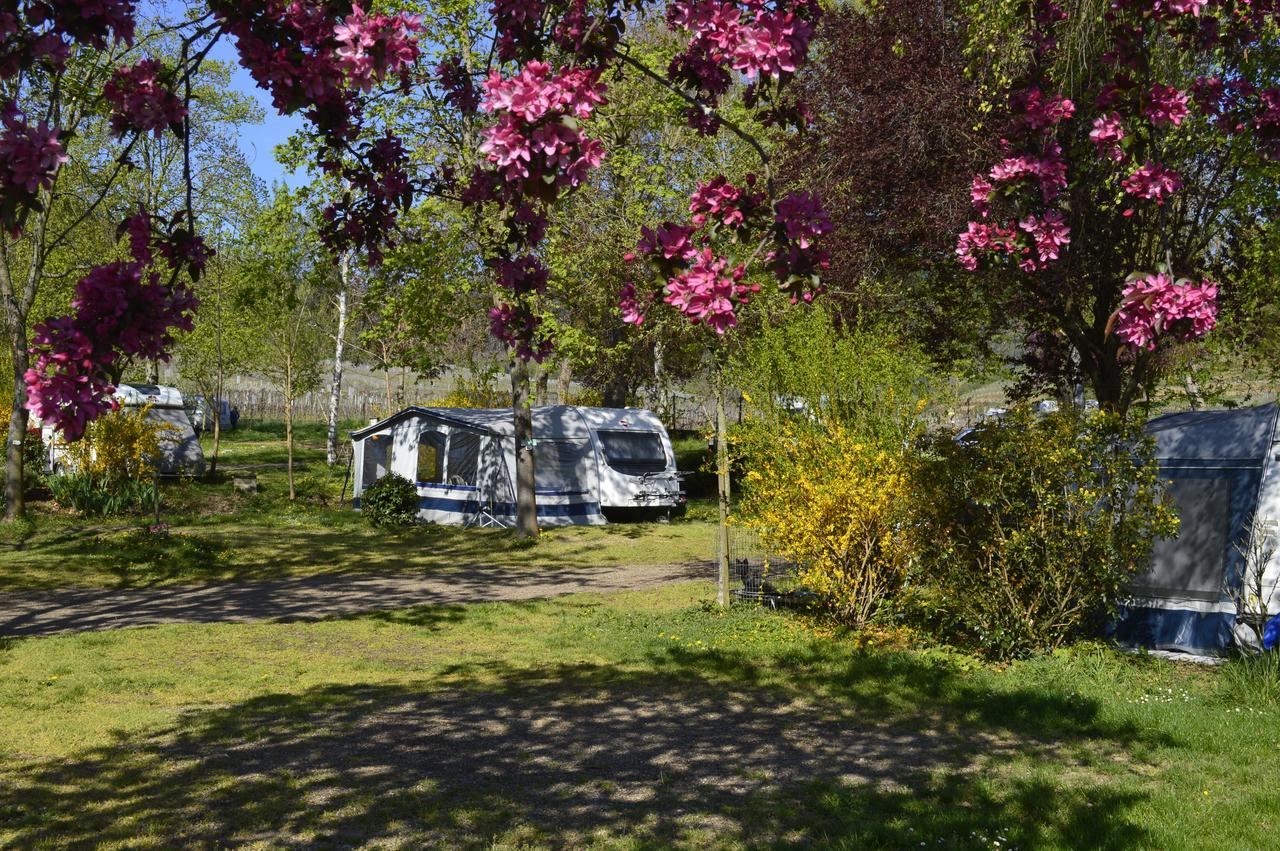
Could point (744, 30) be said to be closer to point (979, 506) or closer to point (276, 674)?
point (979, 506)

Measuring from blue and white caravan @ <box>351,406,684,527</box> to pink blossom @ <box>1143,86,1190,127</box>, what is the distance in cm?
1729

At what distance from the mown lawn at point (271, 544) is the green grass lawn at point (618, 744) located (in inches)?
182

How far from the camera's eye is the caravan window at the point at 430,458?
2222 cm

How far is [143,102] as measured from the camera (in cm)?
379

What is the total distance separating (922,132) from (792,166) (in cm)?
300

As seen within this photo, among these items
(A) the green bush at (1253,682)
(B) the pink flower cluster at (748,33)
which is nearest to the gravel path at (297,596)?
(A) the green bush at (1253,682)

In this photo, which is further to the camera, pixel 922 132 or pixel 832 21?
pixel 832 21

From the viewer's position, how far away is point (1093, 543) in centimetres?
838

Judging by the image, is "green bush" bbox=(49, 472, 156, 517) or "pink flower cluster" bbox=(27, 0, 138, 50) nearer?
"pink flower cluster" bbox=(27, 0, 138, 50)

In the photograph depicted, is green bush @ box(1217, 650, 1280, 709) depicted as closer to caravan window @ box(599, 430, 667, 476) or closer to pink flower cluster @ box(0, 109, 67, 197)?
pink flower cluster @ box(0, 109, 67, 197)

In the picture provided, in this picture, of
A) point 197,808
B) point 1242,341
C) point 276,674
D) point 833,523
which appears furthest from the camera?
point 1242,341

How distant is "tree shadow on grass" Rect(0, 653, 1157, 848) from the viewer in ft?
17.0

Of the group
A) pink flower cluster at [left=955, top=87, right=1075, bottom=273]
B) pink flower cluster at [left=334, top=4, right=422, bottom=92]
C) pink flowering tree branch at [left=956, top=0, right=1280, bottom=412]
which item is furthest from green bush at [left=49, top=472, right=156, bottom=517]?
pink flower cluster at [left=334, top=4, right=422, bottom=92]

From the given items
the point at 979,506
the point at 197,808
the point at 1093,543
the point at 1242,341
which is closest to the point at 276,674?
the point at 197,808
